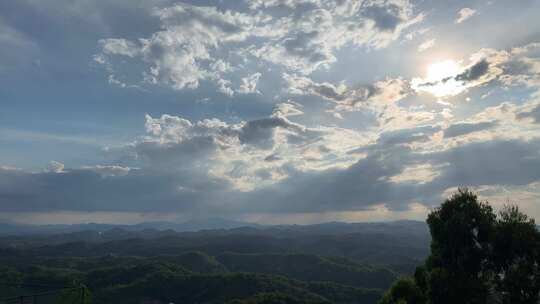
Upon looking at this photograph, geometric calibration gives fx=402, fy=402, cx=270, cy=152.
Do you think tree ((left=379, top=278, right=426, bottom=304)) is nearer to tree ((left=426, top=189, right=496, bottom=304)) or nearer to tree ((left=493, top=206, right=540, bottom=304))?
tree ((left=426, top=189, right=496, bottom=304))

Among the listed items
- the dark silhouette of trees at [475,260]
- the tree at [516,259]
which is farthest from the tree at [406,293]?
the tree at [516,259]

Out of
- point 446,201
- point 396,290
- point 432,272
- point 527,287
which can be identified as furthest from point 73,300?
point 527,287

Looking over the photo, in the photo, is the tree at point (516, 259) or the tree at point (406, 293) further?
the tree at point (406, 293)

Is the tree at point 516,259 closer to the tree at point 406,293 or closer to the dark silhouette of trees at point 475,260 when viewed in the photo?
the dark silhouette of trees at point 475,260

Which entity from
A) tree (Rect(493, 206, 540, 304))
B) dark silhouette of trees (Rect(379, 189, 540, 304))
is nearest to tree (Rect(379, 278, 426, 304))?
dark silhouette of trees (Rect(379, 189, 540, 304))

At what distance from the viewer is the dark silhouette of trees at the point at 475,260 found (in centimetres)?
4625

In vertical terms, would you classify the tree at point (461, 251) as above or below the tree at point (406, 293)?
above

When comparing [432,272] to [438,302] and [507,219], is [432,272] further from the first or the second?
[507,219]

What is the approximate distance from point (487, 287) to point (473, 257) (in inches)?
165

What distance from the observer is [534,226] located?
48.3 metres

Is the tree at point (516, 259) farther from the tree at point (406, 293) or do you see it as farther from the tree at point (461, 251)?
the tree at point (406, 293)

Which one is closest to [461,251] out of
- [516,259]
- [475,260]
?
[475,260]

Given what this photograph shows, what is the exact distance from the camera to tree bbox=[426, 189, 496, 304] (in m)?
48.3

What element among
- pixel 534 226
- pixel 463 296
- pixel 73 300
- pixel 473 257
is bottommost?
pixel 73 300
